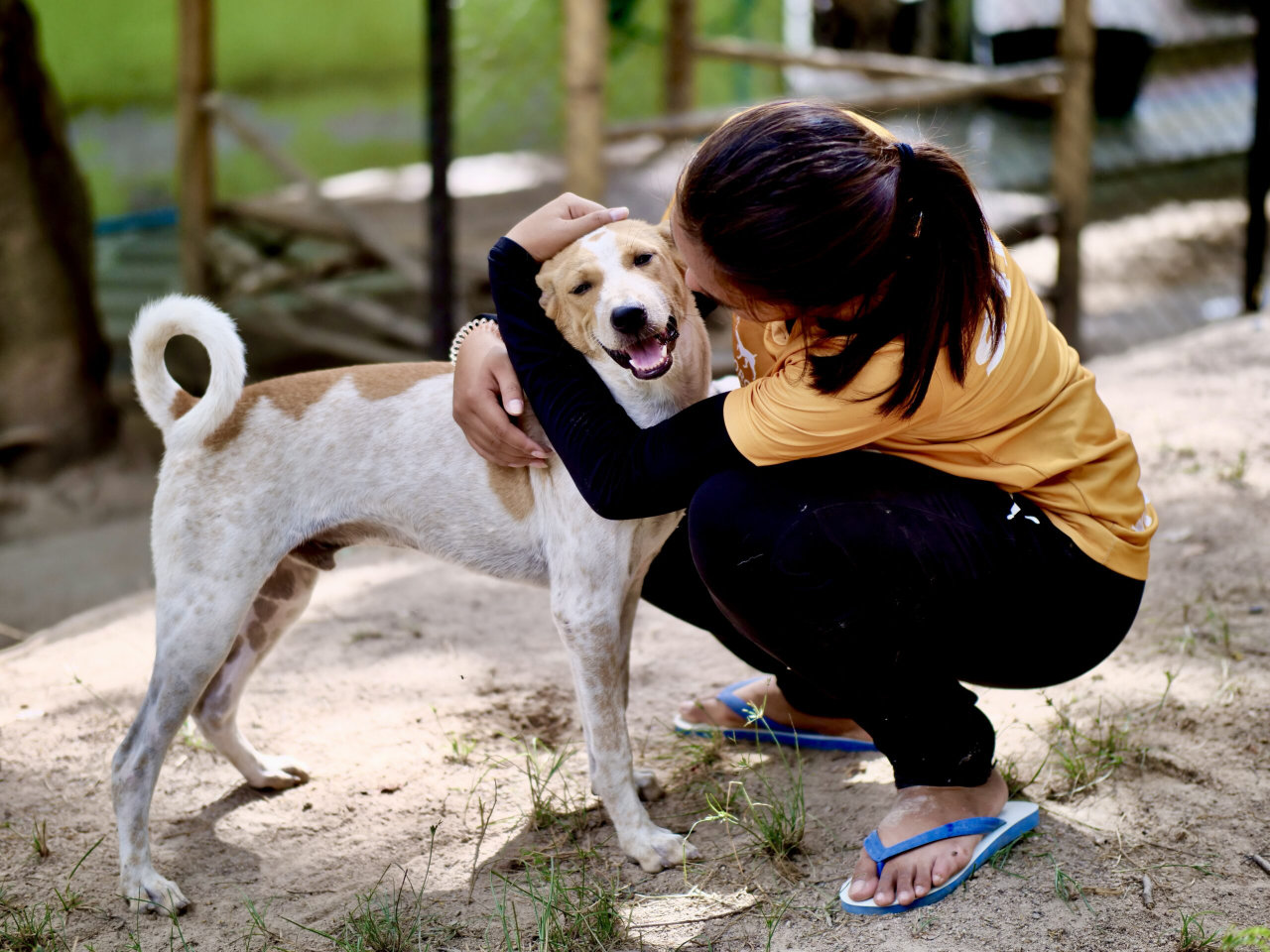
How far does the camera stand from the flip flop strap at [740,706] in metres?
2.63

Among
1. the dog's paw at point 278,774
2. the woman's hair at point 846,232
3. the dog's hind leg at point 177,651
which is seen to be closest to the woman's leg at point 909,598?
the woman's hair at point 846,232

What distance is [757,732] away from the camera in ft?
8.69

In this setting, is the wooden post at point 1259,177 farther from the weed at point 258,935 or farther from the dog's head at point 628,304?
the weed at point 258,935

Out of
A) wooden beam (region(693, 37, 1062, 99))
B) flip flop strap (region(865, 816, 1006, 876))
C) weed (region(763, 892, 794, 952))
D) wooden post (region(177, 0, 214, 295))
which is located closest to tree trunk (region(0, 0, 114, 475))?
wooden post (region(177, 0, 214, 295))

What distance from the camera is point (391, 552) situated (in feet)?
13.5

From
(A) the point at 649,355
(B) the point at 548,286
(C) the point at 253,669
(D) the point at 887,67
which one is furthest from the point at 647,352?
(D) the point at 887,67

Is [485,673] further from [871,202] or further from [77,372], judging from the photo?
[77,372]

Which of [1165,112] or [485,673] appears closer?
[485,673]

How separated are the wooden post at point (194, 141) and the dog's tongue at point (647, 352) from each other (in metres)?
5.00

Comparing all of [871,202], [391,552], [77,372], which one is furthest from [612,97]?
[871,202]

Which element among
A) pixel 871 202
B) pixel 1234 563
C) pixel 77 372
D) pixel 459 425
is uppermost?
pixel 871 202

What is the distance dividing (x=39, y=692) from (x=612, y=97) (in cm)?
705

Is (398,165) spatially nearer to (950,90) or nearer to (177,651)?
(950,90)

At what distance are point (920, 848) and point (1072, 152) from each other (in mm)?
5191
